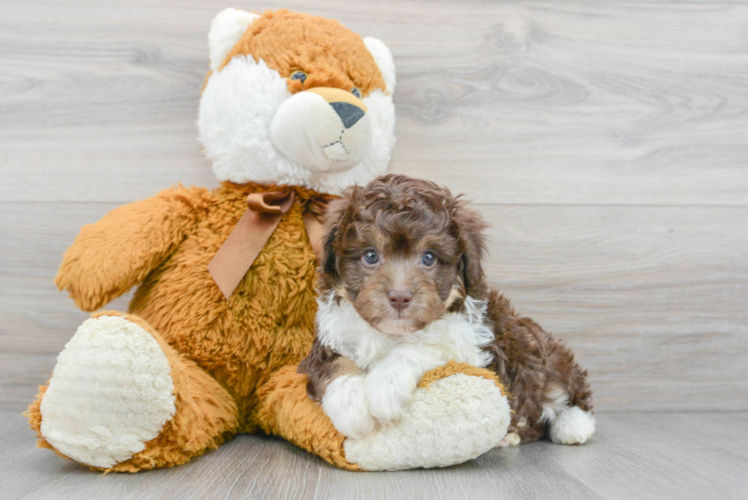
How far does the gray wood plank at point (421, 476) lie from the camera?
1067mm

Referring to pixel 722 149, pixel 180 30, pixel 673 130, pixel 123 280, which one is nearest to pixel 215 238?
pixel 123 280

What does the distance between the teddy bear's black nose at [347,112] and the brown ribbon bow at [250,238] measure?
243 mm

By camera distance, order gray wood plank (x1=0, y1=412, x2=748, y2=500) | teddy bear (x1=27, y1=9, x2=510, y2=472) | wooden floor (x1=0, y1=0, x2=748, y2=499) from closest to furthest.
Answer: gray wood plank (x1=0, y1=412, x2=748, y2=500)
teddy bear (x1=27, y1=9, x2=510, y2=472)
wooden floor (x1=0, y1=0, x2=748, y2=499)

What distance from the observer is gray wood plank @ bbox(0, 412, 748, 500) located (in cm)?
107

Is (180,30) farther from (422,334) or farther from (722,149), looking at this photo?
(722,149)

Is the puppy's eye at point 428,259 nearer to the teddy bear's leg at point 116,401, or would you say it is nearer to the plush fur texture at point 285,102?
the plush fur texture at point 285,102

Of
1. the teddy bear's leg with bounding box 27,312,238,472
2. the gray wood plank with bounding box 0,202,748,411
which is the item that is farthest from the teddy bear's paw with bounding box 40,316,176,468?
the gray wood plank with bounding box 0,202,748,411

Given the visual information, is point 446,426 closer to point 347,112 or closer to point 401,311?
point 401,311

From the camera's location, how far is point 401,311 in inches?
42.8

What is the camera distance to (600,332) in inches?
72.3

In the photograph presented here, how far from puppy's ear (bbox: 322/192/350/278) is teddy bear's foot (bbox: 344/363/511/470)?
305 millimetres

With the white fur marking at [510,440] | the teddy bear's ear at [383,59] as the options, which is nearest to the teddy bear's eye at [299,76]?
the teddy bear's ear at [383,59]

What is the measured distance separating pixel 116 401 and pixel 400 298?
56cm

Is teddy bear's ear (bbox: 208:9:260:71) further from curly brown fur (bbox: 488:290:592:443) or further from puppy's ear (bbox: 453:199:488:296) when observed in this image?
curly brown fur (bbox: 488:290:592:443)
